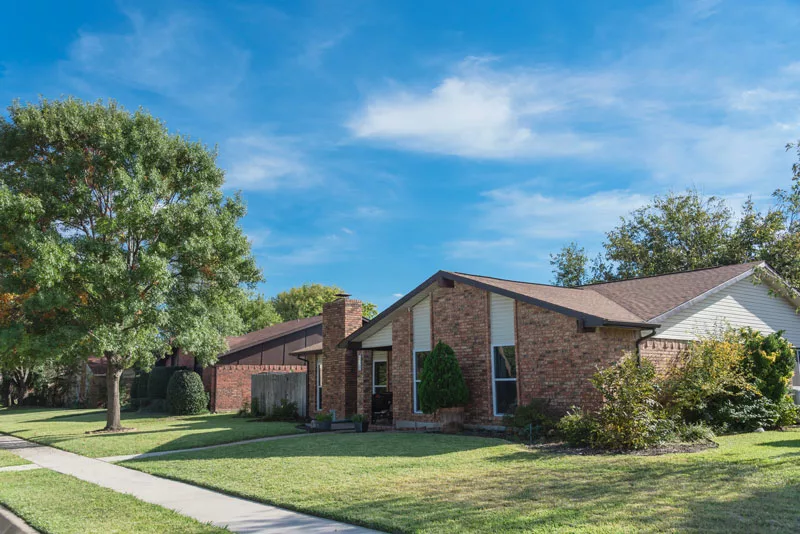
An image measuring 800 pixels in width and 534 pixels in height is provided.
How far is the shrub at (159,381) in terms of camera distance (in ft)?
109

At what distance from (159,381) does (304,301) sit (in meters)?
34.7

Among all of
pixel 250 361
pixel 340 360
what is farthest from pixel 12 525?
pixel 250 361

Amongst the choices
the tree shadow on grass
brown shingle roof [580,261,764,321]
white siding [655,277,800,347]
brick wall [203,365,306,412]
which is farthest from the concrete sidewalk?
brick wall [203,365,306,412]

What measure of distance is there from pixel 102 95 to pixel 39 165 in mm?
3335

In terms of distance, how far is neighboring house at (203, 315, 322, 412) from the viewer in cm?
3061

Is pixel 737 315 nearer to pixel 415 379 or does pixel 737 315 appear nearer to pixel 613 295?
pixel 613 295

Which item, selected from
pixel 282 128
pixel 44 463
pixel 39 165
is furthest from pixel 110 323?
pixel 282 128

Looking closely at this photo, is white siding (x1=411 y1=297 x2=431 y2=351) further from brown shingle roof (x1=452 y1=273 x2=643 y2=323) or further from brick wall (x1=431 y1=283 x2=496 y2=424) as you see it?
brown shingle roof (x1=452 y1=273 x2=643 y2=323)

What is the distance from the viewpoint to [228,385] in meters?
30.8

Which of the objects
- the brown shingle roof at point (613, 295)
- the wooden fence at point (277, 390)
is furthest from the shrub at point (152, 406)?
the brown shingle roof at point (613, 295)

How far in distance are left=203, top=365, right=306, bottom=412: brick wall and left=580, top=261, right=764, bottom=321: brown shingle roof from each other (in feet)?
61.3

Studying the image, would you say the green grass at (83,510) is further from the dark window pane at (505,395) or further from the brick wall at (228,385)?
the brick wall at (228,385)

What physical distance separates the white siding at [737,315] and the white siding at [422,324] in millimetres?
6529

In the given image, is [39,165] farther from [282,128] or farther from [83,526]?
[83,526]
